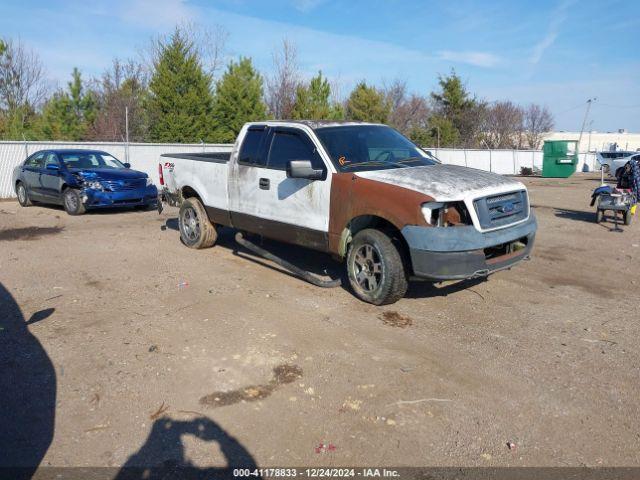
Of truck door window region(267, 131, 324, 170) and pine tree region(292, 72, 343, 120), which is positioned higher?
pine tree region(292, 72, 343, 120)

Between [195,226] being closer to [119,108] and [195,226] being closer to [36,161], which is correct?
[36,161]

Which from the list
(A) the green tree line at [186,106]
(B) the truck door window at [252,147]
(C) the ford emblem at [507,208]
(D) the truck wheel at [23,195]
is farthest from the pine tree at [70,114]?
(C) the ford emblem at [507,208]

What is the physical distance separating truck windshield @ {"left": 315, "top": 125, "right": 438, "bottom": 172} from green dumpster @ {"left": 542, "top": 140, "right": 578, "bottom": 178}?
26.3m

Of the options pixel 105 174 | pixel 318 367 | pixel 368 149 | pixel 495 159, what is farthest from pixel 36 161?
pixel 495 159

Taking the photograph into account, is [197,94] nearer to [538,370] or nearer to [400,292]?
[400,292]

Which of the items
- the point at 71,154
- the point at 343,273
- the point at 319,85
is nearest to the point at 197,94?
the point at 319,85

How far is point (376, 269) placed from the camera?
18.2 ft

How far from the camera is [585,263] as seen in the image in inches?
309

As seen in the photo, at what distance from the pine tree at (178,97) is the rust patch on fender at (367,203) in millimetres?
21248

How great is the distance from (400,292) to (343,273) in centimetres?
163

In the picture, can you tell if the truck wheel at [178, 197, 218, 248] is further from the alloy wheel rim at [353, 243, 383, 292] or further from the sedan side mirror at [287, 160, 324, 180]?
the alloy wheel rim at [353, 243, 383, 292]

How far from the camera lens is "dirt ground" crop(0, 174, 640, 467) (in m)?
3.25

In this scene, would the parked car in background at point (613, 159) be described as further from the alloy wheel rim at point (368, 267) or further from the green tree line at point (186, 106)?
the alloy wheel rim at point (368, 267)

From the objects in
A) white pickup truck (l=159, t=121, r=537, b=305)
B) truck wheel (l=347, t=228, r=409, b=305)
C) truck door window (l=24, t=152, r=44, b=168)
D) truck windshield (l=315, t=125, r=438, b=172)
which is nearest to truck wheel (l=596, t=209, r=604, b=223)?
white pickup truck (l=159, t=121, r=537, b=305)
